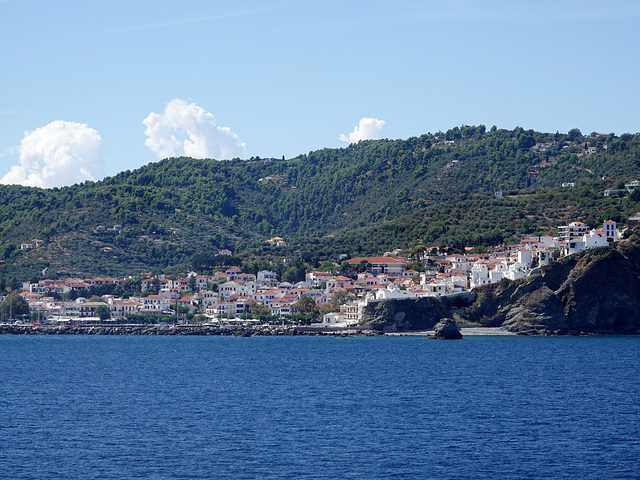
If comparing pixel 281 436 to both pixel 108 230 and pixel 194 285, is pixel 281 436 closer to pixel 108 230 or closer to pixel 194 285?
pixel 194 285

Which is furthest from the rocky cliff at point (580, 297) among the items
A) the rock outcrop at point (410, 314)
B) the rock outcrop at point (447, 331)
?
the rock outcrop at point (410, 314)

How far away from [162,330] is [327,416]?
78.3m

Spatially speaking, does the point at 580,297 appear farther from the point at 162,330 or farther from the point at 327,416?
the point at 327,416

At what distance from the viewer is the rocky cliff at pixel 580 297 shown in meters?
96.1

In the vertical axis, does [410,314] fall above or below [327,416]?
above

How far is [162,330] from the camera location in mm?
118625

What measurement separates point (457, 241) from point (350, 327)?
103 feet

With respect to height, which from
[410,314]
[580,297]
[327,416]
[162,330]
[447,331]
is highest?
[580,297]

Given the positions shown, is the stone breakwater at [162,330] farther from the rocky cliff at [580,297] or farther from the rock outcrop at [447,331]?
the rocky cliff at [580,297]

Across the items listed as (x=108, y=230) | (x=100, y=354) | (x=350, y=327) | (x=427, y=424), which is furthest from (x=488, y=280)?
(x=108, y=230)

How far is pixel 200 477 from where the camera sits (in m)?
30.8

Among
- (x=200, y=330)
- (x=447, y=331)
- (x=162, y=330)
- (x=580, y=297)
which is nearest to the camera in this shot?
(x=447, y=331)

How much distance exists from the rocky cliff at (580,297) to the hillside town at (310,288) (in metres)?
2.57

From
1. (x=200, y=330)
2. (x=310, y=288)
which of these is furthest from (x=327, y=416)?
(x=310, y=288)
